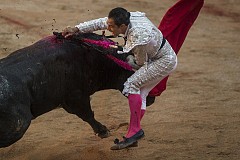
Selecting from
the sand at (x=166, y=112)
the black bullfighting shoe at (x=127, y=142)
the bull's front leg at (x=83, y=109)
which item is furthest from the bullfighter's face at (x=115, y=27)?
the sand at (x=166, y=112)

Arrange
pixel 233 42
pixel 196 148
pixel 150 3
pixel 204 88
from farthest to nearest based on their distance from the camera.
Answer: pixel 150 3
pixel 233 42
pixel 204 88
pixel 196 148

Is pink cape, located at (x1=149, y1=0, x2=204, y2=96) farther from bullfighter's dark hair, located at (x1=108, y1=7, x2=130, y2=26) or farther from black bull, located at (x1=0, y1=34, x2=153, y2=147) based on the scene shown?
bullfighter's dark hair, located at (x1=108, y1=7, x2=130, y2=26)

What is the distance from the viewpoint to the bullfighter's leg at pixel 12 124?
528 centimetres

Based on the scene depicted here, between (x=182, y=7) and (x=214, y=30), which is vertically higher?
(x=182, y=7)

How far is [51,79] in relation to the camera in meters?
5.60

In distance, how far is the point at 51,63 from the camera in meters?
5.62

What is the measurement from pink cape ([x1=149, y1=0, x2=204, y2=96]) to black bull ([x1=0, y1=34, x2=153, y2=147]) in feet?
1.64

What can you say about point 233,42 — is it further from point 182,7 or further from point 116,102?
point 182,7

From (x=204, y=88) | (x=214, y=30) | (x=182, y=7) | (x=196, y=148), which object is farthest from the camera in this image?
(x=214, y=30)

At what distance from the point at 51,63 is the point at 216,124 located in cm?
263

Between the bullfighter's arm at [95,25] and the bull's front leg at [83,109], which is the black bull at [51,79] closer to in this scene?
the bull's front leg at [83,109]

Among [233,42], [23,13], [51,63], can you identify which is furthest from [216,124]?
[23,13]

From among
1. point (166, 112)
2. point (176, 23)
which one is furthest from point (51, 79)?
point (166, 112)

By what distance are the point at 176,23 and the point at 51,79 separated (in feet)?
5.02
